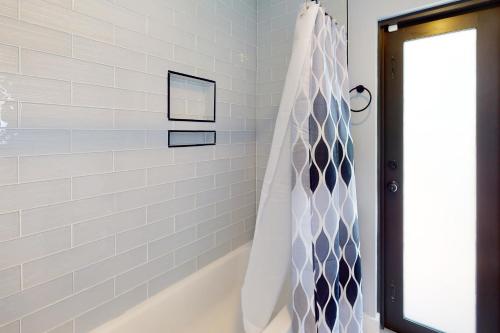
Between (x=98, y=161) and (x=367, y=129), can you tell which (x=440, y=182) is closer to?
(x=367, y=129)

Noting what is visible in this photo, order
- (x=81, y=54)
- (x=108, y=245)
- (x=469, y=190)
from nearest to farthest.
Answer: (x=81, y=54) → (x=108, y=245) → (x=469, y=190)

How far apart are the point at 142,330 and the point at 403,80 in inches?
78.5

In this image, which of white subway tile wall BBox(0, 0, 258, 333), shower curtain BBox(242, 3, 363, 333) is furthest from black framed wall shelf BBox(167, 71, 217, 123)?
shower curtain BBox(242, 3, 363, 333)

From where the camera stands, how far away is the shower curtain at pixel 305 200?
3.93ft

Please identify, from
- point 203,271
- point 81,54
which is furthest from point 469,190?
point 81,54

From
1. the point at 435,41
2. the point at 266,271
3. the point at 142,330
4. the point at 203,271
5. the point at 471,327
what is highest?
the point at 435,41

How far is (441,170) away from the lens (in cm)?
151

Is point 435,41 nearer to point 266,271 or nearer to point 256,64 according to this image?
point 256,64

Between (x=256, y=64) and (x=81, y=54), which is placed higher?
(x=256, y=64)

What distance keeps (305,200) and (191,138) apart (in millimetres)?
797

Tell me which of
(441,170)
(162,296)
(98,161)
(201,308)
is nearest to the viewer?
(98,161)

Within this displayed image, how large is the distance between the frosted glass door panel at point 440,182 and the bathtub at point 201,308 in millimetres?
899

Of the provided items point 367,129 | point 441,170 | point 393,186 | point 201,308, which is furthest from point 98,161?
point 441,170

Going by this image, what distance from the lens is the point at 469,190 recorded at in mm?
1438
